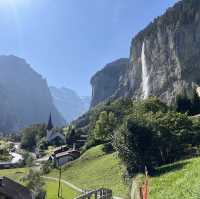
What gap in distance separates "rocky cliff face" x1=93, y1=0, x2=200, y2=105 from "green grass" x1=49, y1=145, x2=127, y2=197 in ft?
205

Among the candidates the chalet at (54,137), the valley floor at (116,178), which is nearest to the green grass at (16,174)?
the valley floor at (116,178)

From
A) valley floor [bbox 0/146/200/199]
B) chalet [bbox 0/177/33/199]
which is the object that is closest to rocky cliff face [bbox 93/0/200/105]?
valley floor [bbox 0/146/200/199]

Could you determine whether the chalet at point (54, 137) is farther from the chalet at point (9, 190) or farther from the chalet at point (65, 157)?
the chalet at point (9, 190)

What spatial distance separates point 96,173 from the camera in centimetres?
6112

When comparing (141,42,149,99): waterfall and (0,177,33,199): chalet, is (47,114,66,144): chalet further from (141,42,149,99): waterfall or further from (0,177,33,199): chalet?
(0,177,33,199): chalet

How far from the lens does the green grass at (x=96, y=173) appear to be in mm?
50219

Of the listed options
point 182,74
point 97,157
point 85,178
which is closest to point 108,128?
point 97,157

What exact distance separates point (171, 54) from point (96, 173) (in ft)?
336

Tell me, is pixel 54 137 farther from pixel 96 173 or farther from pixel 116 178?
pixel 116 178

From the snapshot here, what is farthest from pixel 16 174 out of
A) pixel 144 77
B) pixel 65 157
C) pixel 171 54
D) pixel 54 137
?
pixel 144 77

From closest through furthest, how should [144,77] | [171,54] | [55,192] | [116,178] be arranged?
1. [116,178]
2. [55,192]
3. [171,54]
4. [144,77]

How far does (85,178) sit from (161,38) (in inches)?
4507

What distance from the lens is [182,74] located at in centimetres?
14200

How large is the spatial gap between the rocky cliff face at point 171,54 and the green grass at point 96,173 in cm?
6257
